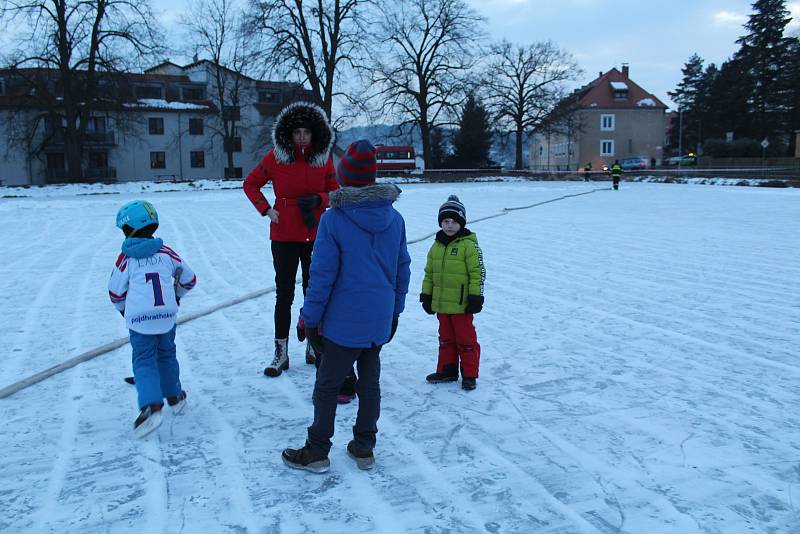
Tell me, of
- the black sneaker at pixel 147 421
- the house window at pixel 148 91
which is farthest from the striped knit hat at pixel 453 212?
the house window at pixel 148 91

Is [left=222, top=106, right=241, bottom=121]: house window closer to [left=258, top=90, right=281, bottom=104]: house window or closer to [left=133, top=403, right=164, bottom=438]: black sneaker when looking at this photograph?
[left=258, top=90, right=281, bottom=104]: house window

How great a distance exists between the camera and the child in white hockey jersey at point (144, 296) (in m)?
3.55

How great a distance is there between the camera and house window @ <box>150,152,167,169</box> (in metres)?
55.4

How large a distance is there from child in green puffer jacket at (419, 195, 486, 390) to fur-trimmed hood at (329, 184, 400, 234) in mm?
1290

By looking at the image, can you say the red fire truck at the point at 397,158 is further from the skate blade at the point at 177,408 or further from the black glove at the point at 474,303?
the skate blade at the point at 177,408

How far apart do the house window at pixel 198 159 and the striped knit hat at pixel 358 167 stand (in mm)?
57436

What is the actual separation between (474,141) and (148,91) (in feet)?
92.8

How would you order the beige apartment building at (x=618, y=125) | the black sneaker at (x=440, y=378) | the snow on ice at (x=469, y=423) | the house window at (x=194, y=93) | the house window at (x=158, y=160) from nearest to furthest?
1. the snow on ice at (x=469, y=423)
2. the black sneaker at (x=440, y=378)
3. the house window at (x=158, y=160)
4. the house window at (x=194, y=93)
5. the beige apartment building at (x=618, y=125)

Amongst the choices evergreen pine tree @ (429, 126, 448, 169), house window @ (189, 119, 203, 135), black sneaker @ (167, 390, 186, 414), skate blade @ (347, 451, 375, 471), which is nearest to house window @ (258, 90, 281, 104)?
house window @ (189, 119, 203, 135)

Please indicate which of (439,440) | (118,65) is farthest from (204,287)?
(118,65)

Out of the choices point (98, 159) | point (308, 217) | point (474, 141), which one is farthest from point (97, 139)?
point (308, 217)

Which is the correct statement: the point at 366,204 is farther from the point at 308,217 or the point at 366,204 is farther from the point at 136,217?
the point at 308,217

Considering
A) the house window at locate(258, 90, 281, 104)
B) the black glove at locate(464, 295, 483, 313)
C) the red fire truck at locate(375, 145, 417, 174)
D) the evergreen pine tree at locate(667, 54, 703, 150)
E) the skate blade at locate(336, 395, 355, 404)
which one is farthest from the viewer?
the evergreen pine tree at locate(667, 54, 703, 150)

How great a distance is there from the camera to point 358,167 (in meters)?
3.05
